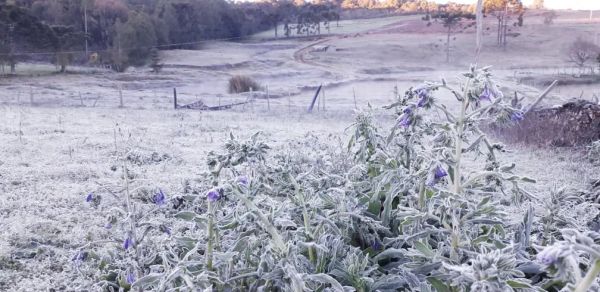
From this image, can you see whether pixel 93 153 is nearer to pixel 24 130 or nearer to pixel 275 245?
pixel 24 130

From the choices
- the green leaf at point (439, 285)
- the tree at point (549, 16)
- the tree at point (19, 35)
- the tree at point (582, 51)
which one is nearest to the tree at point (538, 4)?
the tree at point (549, 16)

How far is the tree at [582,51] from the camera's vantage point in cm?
4878

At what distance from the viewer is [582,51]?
168 ft

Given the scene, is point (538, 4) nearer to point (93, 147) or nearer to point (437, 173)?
point (93, 147)

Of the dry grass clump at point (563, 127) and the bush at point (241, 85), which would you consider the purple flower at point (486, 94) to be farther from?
the bush at point (241, 85)

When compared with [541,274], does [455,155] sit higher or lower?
higher

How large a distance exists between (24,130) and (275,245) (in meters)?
10.7

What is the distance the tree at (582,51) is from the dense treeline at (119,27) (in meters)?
33.9

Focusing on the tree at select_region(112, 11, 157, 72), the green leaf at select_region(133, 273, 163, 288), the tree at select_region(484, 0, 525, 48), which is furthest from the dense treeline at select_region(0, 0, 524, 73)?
the green leaf at select_region(133, 273, 163, 288)

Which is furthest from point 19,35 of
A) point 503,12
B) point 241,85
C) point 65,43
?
point 503,12

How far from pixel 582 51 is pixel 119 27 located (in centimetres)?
4688

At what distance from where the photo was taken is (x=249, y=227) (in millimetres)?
1914

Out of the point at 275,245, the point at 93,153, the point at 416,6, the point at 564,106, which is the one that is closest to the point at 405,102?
the point at 275,245

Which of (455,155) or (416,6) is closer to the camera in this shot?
(455,155)
